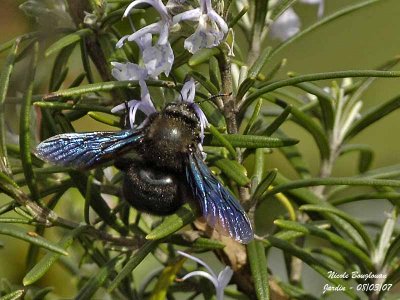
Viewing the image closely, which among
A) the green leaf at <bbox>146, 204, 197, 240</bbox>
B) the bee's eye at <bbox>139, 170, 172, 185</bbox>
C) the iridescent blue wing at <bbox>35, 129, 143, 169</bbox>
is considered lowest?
the green leaf at <bbox>146, 204, 197, 240</bbox>

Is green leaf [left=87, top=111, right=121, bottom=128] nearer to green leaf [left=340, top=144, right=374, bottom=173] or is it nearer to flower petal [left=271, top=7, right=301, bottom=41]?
flower petal [left=271, top=7, right=301, bottom=41]

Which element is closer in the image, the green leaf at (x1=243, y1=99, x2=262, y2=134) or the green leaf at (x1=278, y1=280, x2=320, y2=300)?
the green leaf at (x1=243, y1=99, x2=262, y2=134)

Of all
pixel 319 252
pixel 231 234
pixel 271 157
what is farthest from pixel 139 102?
pixel 271 157

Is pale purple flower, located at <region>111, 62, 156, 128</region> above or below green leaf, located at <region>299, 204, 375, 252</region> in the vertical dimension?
above

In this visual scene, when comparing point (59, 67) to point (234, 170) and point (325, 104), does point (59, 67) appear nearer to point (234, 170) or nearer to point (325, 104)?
point (234, 170)

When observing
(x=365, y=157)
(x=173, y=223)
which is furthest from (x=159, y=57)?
(x=365, y=157)

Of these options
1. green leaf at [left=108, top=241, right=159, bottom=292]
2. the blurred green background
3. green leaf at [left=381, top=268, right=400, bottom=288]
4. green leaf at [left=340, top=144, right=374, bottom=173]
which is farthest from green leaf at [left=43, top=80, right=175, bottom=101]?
the blurred green background

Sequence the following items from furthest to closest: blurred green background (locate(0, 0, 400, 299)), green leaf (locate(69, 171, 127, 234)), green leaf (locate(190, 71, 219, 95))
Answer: blurred green background (locate(0, 0, 400, 299)), green leaf (locate(69, 171, 127, 234)), green leaf (locate(190, 71, 219, 95))
